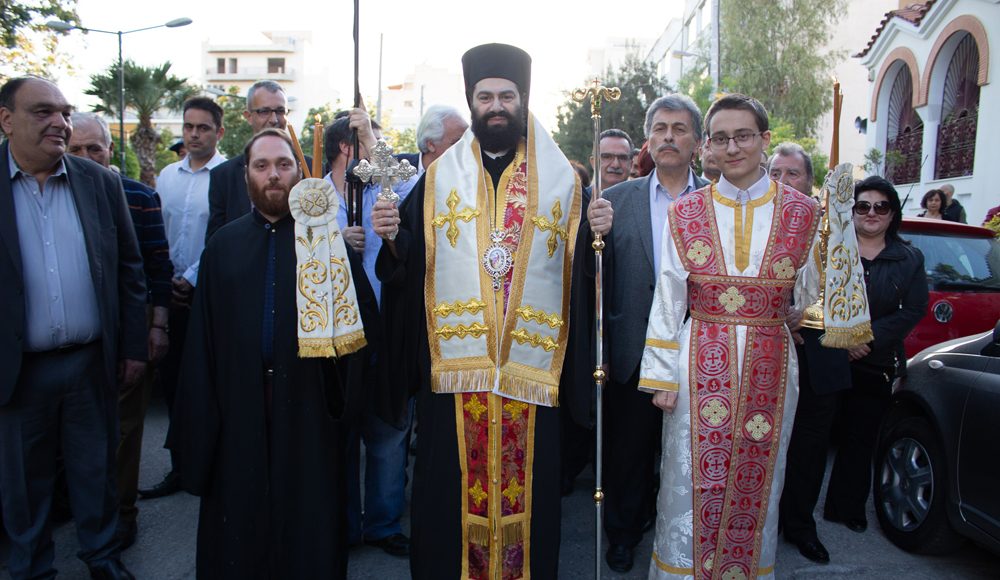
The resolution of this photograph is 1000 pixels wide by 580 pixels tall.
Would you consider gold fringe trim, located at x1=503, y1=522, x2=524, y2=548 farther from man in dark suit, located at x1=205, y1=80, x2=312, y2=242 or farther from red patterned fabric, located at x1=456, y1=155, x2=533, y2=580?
man in dark suit, located at x1=205, y1=80, x2=312, y2=242

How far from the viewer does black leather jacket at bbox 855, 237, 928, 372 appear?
432 cm

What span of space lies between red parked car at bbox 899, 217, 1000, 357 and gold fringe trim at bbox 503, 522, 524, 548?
3.77 meters

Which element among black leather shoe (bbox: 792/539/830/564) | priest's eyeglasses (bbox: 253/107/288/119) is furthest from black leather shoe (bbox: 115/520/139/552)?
black leather shoe (bbox: 792/539/830/564)

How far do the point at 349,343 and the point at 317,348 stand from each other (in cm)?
13

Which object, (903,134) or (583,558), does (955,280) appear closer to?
(583,558)

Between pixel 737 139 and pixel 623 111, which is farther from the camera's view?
pixel 623 111

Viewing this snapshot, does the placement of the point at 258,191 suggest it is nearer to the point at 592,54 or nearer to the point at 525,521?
the point at 525,521

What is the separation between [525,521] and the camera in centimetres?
331

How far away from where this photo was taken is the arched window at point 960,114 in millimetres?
14047

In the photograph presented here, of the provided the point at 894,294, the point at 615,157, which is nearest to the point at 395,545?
the point at 894,294

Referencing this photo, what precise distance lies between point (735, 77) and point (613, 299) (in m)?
25.7

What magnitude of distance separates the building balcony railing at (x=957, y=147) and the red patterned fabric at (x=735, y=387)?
12.8m

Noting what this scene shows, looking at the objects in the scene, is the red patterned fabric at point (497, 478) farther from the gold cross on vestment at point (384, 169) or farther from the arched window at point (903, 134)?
the arched window at point (903, 134)

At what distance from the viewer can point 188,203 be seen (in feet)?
17.6
